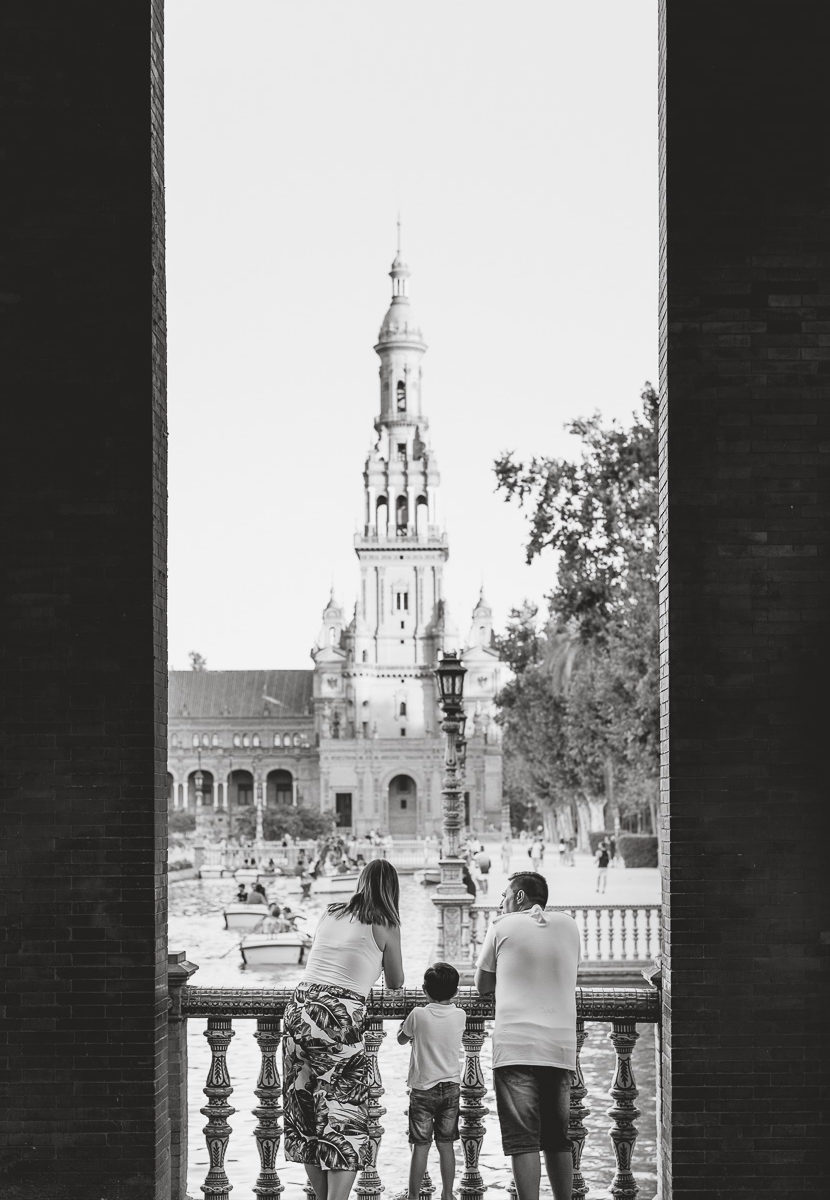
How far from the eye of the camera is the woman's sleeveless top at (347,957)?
22.2 ft

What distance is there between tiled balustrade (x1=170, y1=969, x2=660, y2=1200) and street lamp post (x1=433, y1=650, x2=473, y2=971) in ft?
43.5

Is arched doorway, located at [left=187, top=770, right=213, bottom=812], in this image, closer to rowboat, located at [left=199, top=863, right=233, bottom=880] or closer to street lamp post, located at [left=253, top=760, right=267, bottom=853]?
street lamp post, located at [left=253, top=760, right=267, bottom=853]

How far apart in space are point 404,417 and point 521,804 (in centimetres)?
3457

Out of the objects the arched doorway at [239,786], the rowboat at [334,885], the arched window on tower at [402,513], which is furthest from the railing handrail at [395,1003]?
the arched doorway at [239,786]

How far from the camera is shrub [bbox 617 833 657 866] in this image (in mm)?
51875

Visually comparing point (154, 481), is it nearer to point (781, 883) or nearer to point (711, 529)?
point (711, 529)

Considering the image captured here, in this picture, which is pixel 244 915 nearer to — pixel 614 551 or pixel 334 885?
pixel 334 885

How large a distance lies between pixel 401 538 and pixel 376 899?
119454 mm

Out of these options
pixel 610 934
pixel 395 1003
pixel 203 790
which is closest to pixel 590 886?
pixel 610 934

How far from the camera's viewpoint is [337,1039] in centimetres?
669

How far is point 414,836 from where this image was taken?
12344cm

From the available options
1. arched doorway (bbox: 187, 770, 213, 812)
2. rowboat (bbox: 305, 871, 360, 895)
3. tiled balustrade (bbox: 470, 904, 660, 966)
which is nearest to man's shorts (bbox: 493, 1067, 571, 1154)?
tiled balustrade (bbox: 470, 904, 660, 966)

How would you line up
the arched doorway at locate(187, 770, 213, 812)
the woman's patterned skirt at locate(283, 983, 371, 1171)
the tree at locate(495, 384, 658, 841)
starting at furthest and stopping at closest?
the arched doorway at locate(187, 770, 213, 812) → the tree at locate(495, 384, 658, 841) → the woman's patterned skirt at locate(283, 983, 371, 1171)

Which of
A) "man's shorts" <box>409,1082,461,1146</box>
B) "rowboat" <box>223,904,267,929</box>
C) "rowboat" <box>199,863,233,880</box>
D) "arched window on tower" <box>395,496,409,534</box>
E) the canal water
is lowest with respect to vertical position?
"rowboat" <box>199,863,233,880</box>
